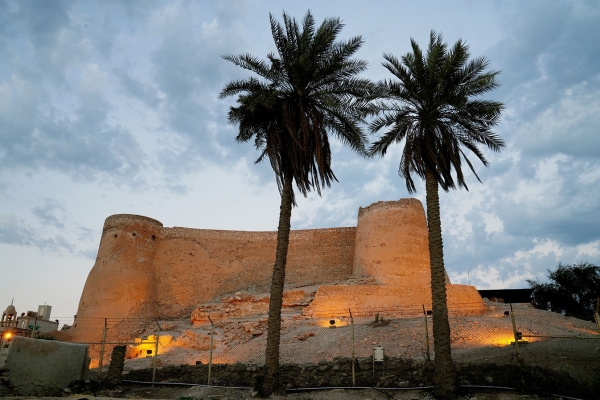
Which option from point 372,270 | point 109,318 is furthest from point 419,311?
point 109,318

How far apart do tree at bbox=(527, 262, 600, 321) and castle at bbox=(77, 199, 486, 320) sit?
13.1 m

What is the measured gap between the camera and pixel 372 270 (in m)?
26.1

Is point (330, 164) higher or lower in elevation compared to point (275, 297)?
higher

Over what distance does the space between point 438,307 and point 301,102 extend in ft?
22.8

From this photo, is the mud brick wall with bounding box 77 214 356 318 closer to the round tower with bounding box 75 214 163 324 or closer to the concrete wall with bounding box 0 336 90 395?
the round tower with bounding box 75 214 163 324

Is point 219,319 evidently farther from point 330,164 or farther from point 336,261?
point 330,164

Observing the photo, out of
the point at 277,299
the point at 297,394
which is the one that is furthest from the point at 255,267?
the point at 297,394

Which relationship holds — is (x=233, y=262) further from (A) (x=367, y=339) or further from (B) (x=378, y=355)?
(B) (x=378, y=355)

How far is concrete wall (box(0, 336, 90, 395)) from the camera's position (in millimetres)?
10992

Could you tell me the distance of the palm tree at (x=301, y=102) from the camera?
14.0m

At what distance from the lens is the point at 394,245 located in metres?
26.0

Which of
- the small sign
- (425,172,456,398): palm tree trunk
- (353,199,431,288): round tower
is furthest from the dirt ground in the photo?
(353,199,431,288): round tower

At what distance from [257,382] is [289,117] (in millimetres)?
7375

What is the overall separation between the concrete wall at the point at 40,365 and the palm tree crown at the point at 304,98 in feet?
24.3
